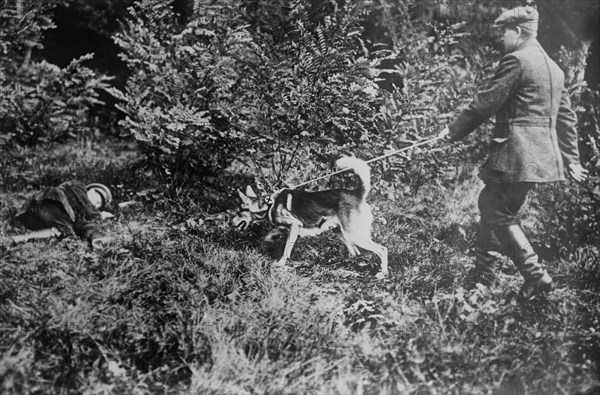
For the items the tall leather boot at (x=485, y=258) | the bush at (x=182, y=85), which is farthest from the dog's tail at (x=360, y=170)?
the bush at (x=182, y=85)

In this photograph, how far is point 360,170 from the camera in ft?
11.5

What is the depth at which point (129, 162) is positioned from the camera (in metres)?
4.71

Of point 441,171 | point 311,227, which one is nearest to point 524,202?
point 441,171

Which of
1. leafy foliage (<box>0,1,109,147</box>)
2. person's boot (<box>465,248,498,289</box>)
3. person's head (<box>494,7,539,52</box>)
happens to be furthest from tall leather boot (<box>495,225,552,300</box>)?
leafy foliage (<box>0,1,109,147</box>)

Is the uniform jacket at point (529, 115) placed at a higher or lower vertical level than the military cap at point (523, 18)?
lower

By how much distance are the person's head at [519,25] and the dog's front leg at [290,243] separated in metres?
1.76

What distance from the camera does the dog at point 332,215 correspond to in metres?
3.40

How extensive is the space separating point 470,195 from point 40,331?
3148mm

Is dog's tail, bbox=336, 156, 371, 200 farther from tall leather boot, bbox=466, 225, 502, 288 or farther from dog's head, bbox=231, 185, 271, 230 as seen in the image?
tall leather boot, bbox=466, 225, 502, 288

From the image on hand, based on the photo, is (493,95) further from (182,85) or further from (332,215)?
(182,85)

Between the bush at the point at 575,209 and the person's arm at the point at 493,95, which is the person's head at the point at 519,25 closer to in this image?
the person's arm at the point at 493,95

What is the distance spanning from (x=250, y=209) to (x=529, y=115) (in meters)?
1.92

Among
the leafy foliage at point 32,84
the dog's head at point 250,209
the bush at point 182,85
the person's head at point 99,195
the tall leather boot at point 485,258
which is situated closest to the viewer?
the tall leather boot at point 485,258

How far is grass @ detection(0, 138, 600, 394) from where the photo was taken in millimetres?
2898
